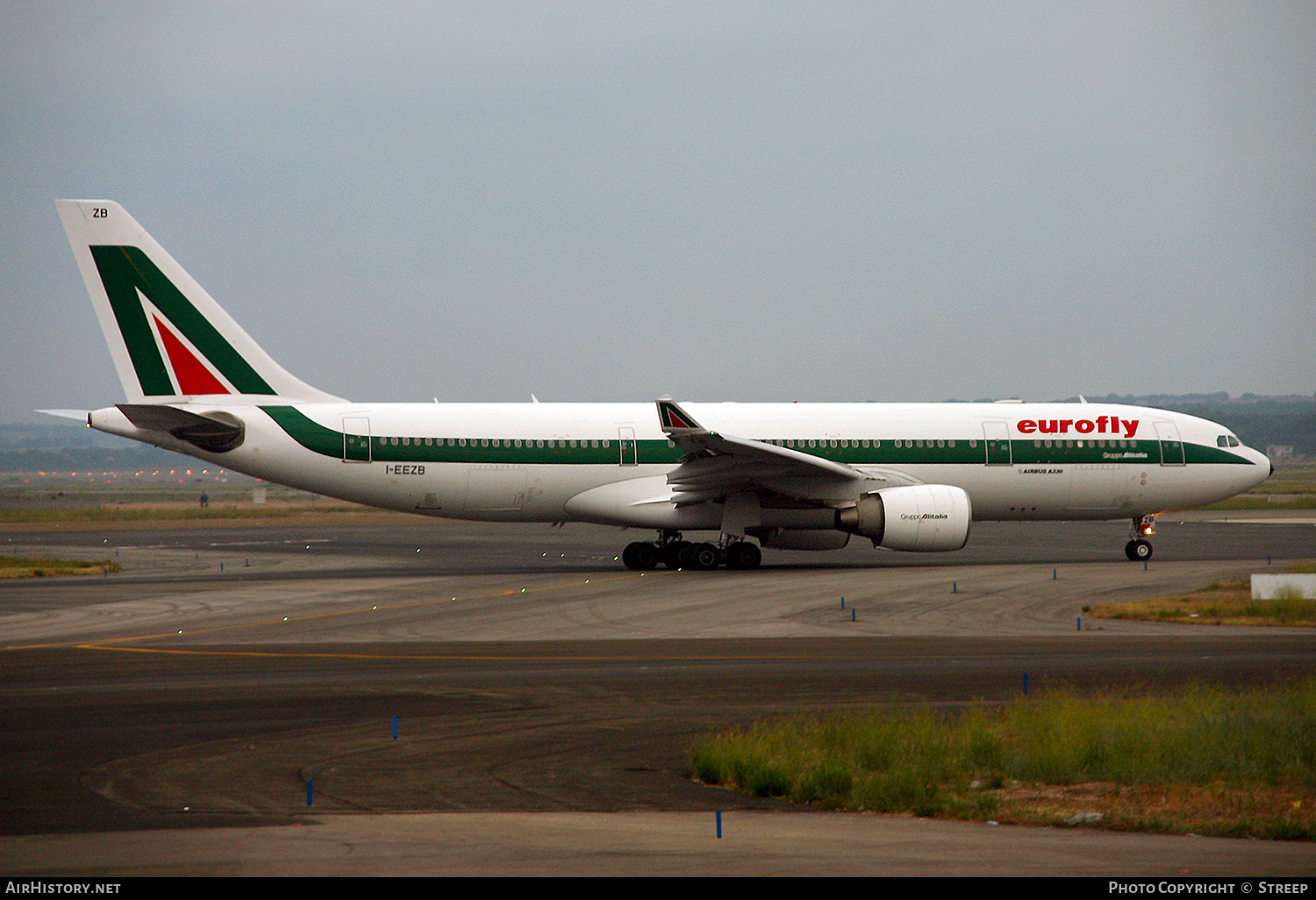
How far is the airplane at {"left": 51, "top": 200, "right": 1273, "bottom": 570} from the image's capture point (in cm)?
2730

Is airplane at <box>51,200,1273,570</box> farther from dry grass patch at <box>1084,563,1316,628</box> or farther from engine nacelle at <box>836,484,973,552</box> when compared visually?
dry grass patch at <box>1084,563,1316,628</box>

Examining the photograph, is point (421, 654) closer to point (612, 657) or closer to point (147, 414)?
point (612, 657)

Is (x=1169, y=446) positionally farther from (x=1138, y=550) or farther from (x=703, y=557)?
(x=703, y=557)

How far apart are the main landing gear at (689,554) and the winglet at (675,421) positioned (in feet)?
11.6

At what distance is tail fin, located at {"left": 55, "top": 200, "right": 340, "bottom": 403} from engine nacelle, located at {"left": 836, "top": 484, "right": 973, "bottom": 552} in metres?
14.7

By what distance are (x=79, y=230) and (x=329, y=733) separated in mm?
19714

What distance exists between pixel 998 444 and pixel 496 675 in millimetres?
17965

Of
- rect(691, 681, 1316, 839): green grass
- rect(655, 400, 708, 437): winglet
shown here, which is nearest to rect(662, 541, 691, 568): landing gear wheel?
rect(655, 400, 708, 437): winglet

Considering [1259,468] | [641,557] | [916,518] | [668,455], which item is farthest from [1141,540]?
[641,557]

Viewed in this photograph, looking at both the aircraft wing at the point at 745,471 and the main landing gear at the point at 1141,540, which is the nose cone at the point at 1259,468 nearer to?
the main landing gear at the point at 1141,540

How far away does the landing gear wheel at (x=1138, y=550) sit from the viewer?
98.6 feet

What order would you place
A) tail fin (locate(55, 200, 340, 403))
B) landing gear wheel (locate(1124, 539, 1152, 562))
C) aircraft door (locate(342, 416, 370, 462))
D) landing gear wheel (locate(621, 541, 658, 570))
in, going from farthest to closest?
landing gear wheel (locate(1124, 539, 1152, 562)) → landing gear wheel (locate(621, 541, 658, 570)) → aircraft door (locate(342, 416, 370, 462)) → tail fin (locate(55, 200, 340, 403))

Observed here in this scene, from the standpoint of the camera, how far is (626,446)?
2884 cm

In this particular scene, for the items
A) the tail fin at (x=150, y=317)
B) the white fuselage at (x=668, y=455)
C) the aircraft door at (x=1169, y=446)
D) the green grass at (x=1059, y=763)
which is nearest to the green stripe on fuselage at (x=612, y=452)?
the white fuselage at (x=668, y=455)
